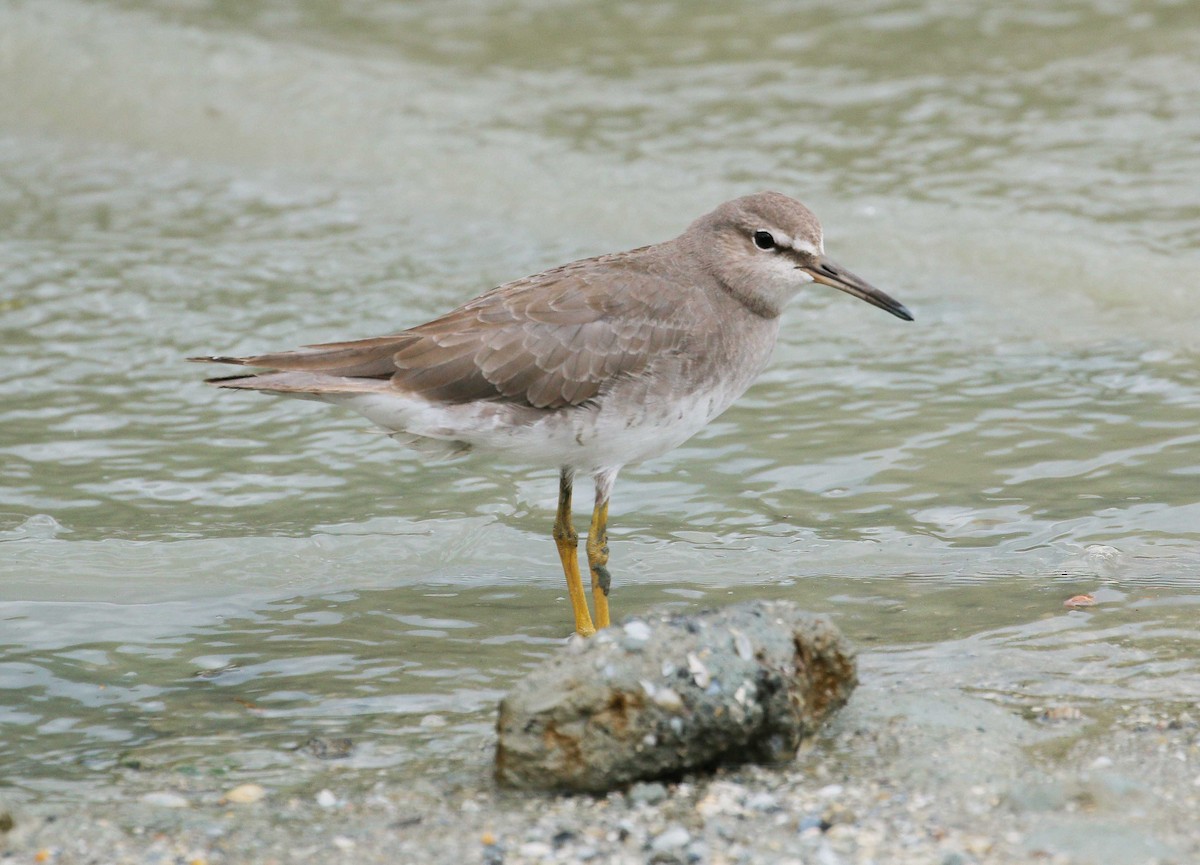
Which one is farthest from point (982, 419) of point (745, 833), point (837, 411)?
point (745, 833)

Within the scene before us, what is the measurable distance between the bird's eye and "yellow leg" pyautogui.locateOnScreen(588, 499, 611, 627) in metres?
1.27

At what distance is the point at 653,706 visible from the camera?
460 cm

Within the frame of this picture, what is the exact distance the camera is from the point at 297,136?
42.9 feet

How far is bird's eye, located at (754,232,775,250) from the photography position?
661 cm

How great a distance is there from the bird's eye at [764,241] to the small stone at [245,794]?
10.3 ft

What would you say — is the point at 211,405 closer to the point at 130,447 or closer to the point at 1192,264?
the point at 130,447

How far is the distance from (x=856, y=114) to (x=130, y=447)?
659 cm

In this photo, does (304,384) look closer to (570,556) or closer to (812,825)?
(570,556)

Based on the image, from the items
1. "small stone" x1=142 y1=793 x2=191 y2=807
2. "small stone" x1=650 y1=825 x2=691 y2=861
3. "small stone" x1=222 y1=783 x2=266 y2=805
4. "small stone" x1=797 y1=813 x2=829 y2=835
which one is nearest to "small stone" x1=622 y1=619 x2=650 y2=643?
"small stone" x1=650 y1=825 x2=691 y2=861

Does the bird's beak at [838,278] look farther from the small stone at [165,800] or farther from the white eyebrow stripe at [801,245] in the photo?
the small stone at [165,800]

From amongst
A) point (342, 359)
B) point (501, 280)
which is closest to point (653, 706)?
point (342, 359)

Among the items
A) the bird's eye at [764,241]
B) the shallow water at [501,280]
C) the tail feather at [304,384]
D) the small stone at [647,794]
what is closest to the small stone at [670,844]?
the small stone at [647,794]

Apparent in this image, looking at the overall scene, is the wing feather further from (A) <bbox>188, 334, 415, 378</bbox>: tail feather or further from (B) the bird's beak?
(B) the bird's beak

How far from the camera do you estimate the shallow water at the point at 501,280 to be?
5.85 meters
